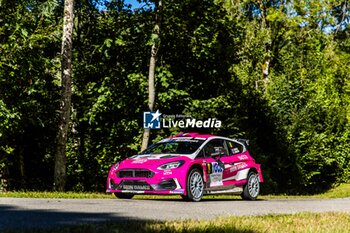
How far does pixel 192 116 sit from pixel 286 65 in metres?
14.1

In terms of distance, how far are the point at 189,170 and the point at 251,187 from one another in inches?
134

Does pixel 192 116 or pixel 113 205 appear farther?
pixel 192 116

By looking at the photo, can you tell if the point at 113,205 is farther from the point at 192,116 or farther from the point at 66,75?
the point at 192,116

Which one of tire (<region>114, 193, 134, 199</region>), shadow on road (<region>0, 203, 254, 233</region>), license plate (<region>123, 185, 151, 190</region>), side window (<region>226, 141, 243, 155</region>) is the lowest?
shadow on road (<region>0, 203, 254, 233</region>)

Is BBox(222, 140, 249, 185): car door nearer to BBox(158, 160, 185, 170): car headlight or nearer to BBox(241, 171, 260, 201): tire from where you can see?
BBox(241, 171, 260, 201): tire

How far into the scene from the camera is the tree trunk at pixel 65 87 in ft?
69.3

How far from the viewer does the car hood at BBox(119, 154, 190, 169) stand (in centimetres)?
1432

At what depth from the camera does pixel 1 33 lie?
2064cm

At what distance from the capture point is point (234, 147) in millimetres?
16938

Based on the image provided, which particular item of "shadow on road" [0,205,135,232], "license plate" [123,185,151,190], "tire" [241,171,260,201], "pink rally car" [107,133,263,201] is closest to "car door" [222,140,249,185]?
"pink rally car" [107,133,263,201]

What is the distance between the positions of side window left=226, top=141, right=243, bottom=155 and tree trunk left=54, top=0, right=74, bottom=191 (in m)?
7.04

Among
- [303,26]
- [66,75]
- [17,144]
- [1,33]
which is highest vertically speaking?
[303,26]

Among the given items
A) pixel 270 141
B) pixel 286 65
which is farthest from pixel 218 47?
pixel 286 65

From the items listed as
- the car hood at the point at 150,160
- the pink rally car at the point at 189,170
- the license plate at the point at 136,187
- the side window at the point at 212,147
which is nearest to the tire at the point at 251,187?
the pink rally car at the point at 189,170
